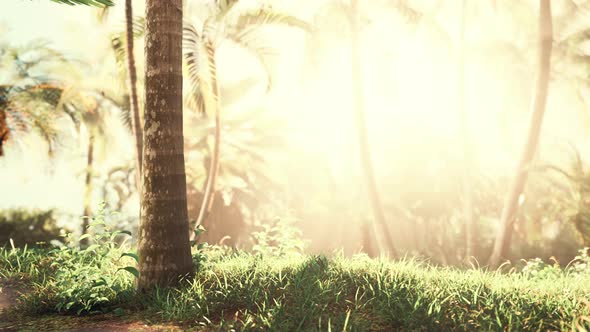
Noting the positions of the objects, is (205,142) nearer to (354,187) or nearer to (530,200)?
(354,187)

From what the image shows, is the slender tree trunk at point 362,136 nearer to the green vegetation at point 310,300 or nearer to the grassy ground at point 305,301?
the green vegetation at point 310,300

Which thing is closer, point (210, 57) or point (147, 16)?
point (147, 16)

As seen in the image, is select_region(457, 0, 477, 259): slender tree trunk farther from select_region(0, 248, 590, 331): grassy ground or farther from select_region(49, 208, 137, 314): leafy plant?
select_region(49, 208, 137, 314): leafy plant

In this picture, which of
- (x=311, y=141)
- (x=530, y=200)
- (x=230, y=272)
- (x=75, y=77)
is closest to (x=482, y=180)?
(x=530, y=200)

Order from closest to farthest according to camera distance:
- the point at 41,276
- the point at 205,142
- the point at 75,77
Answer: the point at 41,276, the point at 75,77, the point at 205,142

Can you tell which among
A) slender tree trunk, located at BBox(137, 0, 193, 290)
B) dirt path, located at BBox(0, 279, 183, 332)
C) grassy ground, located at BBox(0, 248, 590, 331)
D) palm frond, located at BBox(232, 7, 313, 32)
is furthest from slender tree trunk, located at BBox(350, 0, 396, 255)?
dirt path, located at BBox(0, 279, 183, 332)

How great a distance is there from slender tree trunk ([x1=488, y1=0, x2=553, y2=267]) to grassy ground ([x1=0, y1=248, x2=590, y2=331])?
7.86 metres

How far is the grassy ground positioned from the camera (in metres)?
5.53

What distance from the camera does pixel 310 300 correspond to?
6.04 metres

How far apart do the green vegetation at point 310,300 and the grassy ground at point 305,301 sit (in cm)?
1

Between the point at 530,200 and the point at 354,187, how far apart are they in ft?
26.5

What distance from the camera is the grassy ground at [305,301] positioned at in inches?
218

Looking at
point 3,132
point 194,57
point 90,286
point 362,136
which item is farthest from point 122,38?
point 90,286

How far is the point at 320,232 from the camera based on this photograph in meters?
28.5
